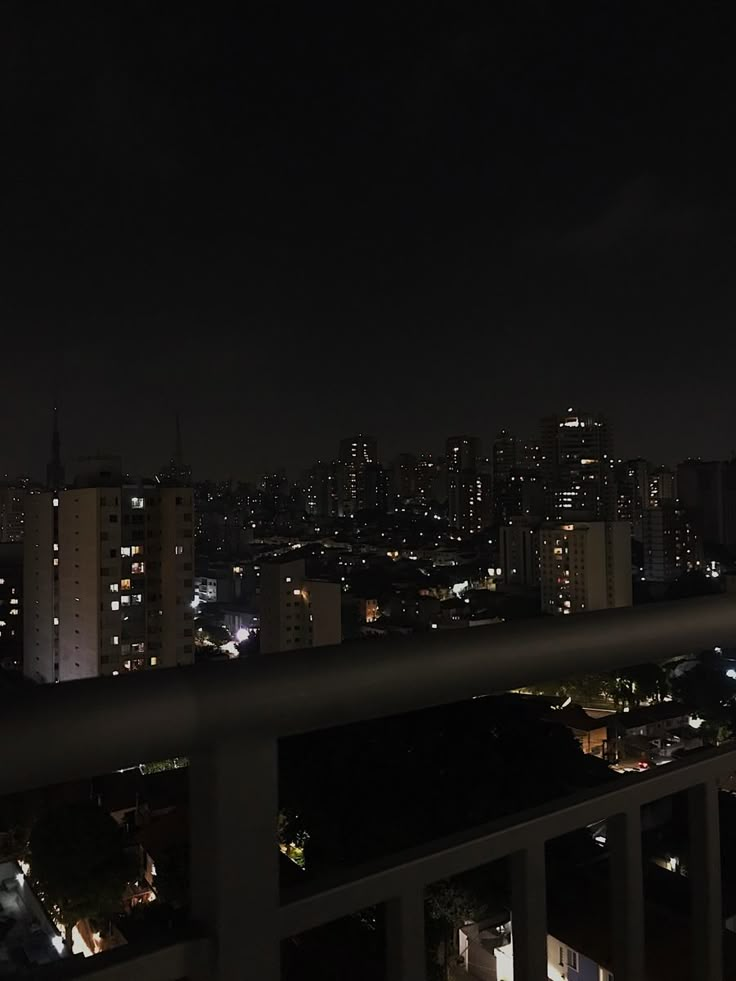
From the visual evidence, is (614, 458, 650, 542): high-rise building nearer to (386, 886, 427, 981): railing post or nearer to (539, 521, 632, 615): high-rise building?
(539, 521, 632, 615): high-rise building

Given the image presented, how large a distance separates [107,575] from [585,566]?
17356 mm

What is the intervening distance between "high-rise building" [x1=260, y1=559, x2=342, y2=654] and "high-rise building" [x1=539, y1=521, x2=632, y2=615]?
901 cm

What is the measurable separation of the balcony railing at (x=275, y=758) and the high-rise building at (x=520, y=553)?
3141cm

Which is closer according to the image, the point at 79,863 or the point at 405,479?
the point at 79,863

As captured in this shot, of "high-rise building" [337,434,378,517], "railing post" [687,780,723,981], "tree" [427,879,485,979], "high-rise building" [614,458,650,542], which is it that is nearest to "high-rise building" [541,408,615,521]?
"high-rise building" [614,458,650,542]

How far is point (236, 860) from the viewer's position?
1.80 ft

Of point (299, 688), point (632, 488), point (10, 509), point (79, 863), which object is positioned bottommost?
point (79, 863)

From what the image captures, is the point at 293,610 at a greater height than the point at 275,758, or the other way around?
the point at 275,758

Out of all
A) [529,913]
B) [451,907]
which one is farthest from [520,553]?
[529,913]

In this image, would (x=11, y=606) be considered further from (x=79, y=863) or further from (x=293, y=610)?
(x=79, y=863)

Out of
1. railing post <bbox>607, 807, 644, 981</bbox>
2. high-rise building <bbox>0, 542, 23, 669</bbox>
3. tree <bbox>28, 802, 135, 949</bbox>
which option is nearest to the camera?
railing post <bbox>607, 807, 644, 981</bbox>

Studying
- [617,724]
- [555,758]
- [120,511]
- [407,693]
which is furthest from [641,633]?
[120,511]

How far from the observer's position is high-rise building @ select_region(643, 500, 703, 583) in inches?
1439

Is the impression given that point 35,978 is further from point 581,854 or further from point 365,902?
point 581,854
